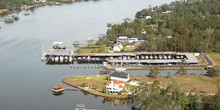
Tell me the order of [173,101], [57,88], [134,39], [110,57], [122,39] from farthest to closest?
[122,39]
[134,39]
[110,57]
[57,88]
[173,101]

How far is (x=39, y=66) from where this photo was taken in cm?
4344

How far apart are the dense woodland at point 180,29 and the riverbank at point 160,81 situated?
12.9m

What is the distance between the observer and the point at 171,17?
71250 mm

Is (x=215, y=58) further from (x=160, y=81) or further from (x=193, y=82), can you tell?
(x=160, y=81)

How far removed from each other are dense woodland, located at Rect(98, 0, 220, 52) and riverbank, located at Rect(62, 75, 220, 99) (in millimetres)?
12937

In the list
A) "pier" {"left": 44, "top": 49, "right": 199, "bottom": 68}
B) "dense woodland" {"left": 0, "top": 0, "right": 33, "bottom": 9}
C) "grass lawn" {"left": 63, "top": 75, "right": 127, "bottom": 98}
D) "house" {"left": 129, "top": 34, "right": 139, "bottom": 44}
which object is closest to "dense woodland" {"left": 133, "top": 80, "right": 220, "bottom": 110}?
"grass lawn" {"left": 63, "top": 75, "right": 127, "bottom": 98}

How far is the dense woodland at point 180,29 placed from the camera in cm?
4922

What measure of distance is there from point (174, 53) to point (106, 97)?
66.2 ft

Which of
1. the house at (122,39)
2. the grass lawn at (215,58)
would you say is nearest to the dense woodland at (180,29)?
the house at (122,39)

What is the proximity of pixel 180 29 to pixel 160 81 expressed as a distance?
25.9m

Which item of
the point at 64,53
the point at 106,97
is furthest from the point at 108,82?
the point at 64,53

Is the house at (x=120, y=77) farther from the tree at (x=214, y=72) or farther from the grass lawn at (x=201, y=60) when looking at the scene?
the grass lawn at (x=201, y=60)

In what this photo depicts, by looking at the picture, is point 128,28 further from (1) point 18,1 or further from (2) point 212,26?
(1) point 18,1

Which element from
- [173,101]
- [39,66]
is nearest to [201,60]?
[173,101]
